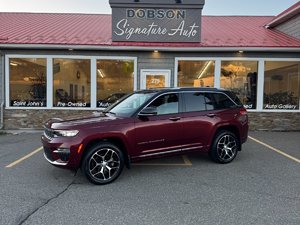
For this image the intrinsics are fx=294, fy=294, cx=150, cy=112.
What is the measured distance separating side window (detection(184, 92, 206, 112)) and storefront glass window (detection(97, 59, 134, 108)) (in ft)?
18.7

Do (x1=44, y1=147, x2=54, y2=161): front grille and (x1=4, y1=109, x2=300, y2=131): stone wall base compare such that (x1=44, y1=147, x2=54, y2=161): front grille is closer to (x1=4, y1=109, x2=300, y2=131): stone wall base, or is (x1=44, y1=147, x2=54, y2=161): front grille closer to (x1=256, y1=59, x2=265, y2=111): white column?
(x1=4, y1=109, x2=300, y2=131): stone wall base

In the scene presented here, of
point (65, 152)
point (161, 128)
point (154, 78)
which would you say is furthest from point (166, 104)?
point (154, 78)

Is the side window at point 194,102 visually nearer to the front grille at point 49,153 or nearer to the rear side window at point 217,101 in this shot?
the rear side window at point 217,101

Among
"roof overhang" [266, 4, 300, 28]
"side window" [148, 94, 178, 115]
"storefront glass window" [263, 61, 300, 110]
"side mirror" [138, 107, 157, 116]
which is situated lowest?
"side mirror" [138, 107, 157, 116]

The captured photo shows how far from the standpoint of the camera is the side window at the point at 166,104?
20.2ft

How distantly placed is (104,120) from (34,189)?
5.66ft

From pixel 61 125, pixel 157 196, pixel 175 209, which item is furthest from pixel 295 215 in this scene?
pixel 61 125

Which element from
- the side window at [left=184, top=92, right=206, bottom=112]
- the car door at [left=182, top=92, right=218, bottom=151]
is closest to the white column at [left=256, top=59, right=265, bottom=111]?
the car door at [left=182, top=92, right=218, bottom=151]

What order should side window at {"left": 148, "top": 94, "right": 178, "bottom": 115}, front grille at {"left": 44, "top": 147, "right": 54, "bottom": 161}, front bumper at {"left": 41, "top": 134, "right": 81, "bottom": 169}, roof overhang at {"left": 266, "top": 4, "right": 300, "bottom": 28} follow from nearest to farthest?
1. front bumper at {"left": 41, "top": 134, "right": 81, "bottom": 169}
2. front grille at {"left": 44, "top": 147, "right": 54, "bottom": 161}
3. side window at {"left": 148, "top": 94, "right": 178, "bottom": 115}
4. roof overhang at {"left": 266, "top": 4, "right": 300, "bottom": 28}

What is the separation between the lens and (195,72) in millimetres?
12086

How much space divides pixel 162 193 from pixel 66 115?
7860 millimetres

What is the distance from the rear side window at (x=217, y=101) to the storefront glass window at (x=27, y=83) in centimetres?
762

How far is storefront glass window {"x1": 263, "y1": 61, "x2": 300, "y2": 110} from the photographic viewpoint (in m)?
12.1

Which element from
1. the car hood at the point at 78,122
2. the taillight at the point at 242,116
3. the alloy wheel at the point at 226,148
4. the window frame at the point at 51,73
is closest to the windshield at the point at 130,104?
the car hood at the point at 78,122
